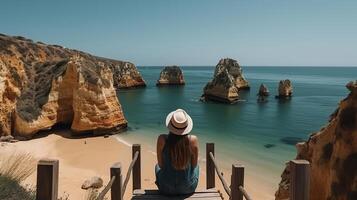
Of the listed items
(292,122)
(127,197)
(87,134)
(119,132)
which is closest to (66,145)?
(87,134)

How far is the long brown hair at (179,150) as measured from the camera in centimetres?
555

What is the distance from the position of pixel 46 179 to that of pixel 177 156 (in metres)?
2.89

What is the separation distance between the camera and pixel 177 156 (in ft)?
18.4

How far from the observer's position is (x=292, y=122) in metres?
38.0

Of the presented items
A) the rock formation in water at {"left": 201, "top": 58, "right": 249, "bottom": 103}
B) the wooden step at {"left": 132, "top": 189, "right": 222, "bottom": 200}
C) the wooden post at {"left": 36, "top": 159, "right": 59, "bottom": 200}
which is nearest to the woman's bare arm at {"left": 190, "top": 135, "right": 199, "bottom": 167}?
the wooden step at {"left": 132, "top": 189, "right": 222, "bottom": 200}

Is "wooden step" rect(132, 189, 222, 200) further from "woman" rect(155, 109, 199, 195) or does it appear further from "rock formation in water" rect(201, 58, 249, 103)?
"rock formation in water" rect(201, 58, 249, 103)

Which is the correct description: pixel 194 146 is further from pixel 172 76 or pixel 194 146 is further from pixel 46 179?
pixel 172 76

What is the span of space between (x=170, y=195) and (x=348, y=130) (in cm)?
357

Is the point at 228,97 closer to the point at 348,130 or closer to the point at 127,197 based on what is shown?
the point at 127,197

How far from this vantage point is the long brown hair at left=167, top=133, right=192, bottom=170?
5552mm

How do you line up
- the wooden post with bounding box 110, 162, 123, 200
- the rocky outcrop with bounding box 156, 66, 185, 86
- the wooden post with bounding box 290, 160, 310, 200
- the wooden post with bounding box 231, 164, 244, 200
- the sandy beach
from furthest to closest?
1. the rocky outcrop with bounding box 156, 66, 185, 86
2. the sandy beach
3. the wooden post with bounding box 110, 162, 123, 200
4. the wooden post with bounding box 231, 164, 244, 200
5. the wooden post with bounding box 290, 160, 310, 200

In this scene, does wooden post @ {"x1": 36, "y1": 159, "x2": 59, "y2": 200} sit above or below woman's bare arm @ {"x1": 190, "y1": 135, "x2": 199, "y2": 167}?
above

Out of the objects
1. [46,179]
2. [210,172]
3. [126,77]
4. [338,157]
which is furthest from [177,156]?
[126,77]

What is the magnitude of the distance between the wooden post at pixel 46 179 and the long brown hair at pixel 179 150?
2.75 meters
